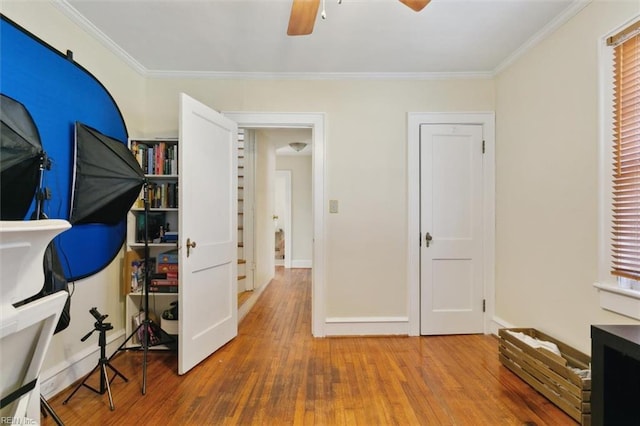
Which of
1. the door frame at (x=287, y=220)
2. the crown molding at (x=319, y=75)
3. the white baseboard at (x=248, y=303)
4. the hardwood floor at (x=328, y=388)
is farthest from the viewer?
the door frame at (x=287, y=220)

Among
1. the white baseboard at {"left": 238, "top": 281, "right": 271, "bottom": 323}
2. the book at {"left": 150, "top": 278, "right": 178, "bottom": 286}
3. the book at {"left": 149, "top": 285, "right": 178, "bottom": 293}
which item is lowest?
the white baseboard at {"left": 238, "top": 281, "right": 271, "bottom": 323}

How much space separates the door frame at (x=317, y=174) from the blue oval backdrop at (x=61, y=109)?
1.05 m

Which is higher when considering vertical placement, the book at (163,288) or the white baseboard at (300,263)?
the book at (163,288)

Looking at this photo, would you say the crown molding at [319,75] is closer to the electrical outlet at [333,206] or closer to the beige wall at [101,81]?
the beige wall at [101,81]

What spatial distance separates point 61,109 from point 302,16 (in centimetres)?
163

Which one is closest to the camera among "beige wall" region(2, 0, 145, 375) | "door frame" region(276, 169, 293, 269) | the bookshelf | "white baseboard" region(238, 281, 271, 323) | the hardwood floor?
the hardwood floor

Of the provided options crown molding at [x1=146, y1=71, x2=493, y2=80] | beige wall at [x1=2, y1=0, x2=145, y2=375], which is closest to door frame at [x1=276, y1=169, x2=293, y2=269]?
crown molding at [x1=146, y1=71, x2=493, y2=80]

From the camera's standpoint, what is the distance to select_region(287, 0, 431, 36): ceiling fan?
5.00ft

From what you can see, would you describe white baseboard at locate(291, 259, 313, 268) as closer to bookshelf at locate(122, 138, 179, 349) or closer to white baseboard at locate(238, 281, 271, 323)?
white baseboard at locate(238, 281, 271, 323)

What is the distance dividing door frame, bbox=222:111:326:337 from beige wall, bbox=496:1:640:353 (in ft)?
5.37

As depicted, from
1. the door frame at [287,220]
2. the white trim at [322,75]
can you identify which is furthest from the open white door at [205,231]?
the door frame at [287,220]

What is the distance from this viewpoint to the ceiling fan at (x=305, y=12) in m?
1.52

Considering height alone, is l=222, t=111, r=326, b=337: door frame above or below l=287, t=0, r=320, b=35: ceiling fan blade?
below

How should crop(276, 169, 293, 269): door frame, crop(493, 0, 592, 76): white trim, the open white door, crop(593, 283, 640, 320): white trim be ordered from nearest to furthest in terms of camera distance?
crop(593, 283, 640, 320): white trim < crop(493, 0, 592, 76): white trim < the open white door < crop(276, 169, 293, 269): door frame
